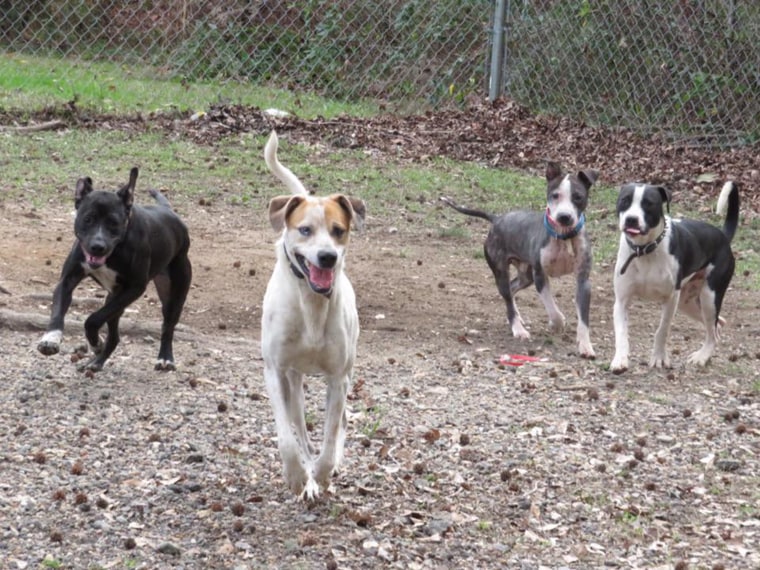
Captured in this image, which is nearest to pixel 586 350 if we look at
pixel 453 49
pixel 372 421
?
pixel 372 421

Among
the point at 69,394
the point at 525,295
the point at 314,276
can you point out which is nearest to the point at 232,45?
the point at 525,295

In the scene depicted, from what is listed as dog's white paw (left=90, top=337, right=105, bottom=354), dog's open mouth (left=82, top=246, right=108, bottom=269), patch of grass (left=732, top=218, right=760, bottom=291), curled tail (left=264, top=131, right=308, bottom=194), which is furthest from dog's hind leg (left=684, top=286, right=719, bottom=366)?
dog's open mouth (left=82, top=246, right=108, bottom=269)

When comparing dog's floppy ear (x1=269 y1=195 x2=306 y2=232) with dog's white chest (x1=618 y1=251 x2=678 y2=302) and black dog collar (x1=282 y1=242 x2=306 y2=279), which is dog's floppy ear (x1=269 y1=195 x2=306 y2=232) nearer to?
black dog collar (x1=282 y1=242 x2=306 y2=279)

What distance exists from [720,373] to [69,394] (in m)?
3.87

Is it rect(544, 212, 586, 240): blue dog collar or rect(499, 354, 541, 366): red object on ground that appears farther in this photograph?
rect(544, 212, 586, 240): blue dog collar

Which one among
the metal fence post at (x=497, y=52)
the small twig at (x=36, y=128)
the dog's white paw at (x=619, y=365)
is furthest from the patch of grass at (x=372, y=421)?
the metal fence post at (x=497, y=52)

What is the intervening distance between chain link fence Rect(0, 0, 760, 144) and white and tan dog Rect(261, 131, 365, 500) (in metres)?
9.67

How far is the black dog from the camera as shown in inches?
253

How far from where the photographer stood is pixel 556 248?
8594 mm

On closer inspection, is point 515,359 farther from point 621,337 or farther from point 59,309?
point 59,309

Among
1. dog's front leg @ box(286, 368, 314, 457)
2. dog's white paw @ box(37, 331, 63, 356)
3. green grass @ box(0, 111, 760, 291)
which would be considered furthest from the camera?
green grass @ box(0, 111, 760, 291)

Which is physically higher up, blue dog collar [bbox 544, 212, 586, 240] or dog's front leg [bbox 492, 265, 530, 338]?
blue dog collar [bbox 544, 212, 586, 240]

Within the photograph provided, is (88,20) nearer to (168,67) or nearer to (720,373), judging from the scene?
(168,67)

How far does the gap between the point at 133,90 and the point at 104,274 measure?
28.3 ft
